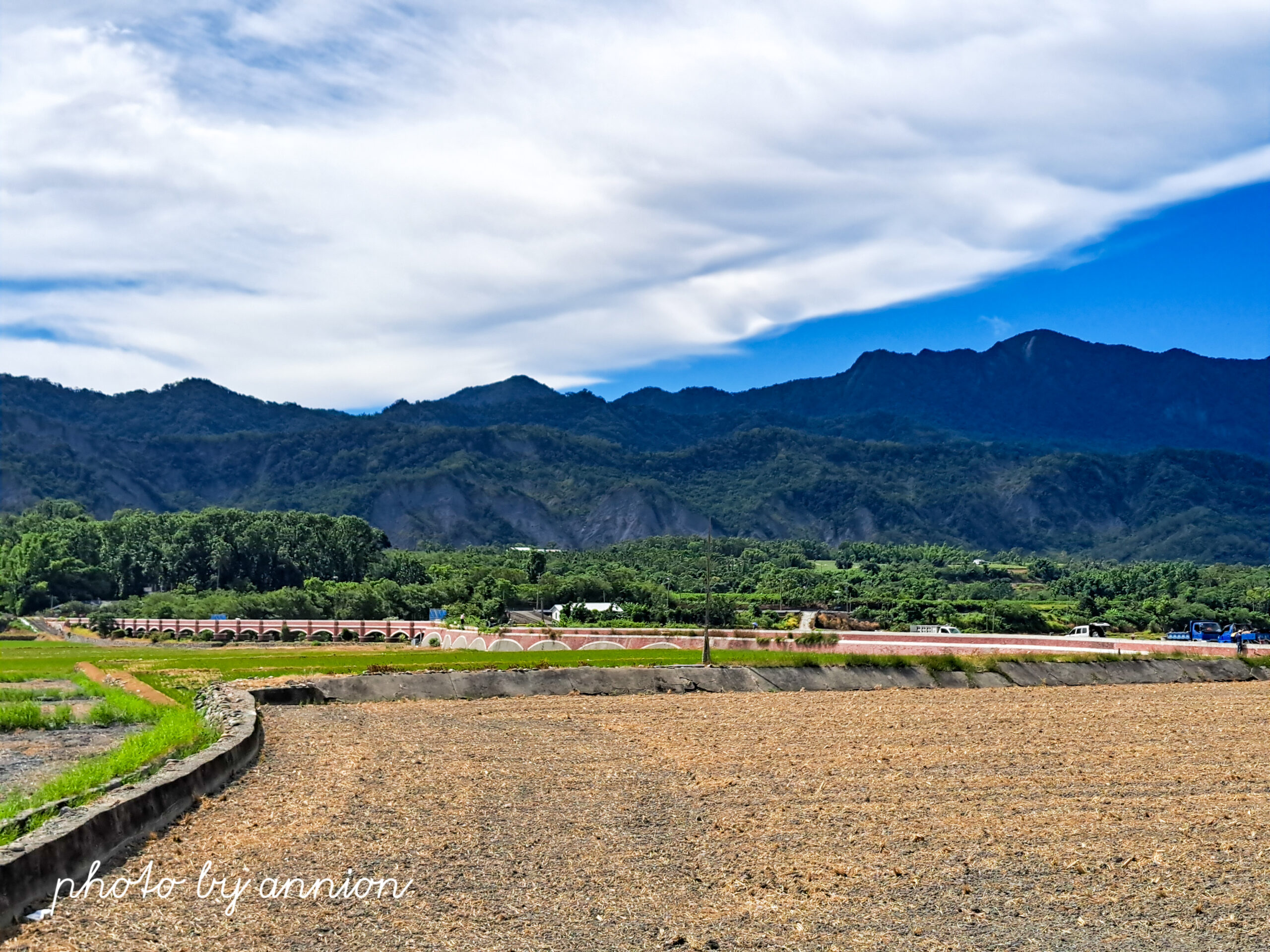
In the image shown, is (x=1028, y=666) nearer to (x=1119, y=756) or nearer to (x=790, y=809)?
(x=1119, y=756)

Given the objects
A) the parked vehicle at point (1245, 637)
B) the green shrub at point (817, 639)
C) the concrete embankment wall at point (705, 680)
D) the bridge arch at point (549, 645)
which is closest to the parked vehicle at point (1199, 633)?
the parked vehicle at point (1245, 637)

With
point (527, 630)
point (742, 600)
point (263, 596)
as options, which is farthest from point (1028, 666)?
point (263, 596)

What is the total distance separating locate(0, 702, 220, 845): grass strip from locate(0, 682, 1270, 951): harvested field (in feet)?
4.57

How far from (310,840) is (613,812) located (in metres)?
4.44

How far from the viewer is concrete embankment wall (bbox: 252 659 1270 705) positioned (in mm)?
39219

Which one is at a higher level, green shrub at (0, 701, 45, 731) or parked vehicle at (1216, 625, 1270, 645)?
green shrub at (0, 701, 45, 731)

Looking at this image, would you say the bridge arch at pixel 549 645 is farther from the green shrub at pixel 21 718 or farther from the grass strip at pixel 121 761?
the grass strip at pixel 121 761

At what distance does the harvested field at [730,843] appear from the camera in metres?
11.8

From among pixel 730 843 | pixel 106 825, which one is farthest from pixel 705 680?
pixel 106 825

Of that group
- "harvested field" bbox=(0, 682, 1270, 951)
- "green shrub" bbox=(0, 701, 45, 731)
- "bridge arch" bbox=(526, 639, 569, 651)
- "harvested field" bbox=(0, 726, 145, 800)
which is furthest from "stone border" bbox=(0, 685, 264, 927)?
"bridge arch" bbox=(526, 639, 569, 651)

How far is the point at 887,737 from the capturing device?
26875mm

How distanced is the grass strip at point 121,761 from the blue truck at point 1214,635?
57.5 meters

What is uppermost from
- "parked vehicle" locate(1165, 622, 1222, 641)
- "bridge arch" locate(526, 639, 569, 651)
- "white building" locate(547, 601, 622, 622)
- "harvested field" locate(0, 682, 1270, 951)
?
"harvested field" locate(0, 682, 1270, 951)

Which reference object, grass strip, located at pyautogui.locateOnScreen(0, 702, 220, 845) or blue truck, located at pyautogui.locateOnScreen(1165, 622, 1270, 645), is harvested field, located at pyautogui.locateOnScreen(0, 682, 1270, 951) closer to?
grass strip, located at pyautogui.locateOnScreen(0, 702, 220, 845)
